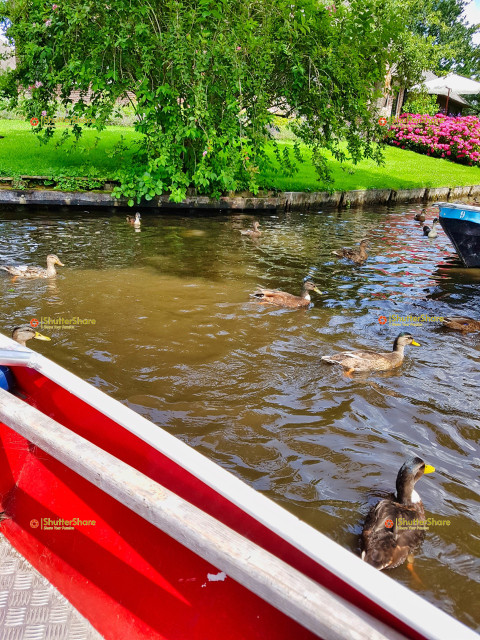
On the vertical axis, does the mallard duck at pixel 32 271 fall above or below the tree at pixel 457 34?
below

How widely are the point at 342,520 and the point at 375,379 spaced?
105 inches

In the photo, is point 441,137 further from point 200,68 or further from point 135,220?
point 135,220

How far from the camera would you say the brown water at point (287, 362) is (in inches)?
182

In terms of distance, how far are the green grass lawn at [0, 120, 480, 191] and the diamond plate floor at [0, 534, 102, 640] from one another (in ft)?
44.7

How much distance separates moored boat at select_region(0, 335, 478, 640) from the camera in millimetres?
1988

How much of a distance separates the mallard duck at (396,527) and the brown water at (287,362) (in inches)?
4.7

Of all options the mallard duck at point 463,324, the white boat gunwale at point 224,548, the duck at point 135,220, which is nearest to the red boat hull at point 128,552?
the white boat gunwale at point 224,548

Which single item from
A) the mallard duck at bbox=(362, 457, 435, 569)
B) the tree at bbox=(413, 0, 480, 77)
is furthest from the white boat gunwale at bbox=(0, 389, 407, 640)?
the tree at bbox=(413, 0, 480, 77)

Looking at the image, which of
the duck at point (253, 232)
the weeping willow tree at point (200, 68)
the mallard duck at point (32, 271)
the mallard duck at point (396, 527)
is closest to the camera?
the mallard duck at point (396, 527)

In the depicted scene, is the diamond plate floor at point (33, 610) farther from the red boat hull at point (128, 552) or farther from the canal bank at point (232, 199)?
the canal bank at point (232, 199)

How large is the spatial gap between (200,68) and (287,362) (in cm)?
939

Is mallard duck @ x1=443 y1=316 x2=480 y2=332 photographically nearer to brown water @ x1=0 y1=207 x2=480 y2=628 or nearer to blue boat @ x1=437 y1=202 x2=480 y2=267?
brown water @ x1=0 y1=207 x2=480 y2=628

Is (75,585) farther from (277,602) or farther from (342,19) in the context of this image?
(342,19)

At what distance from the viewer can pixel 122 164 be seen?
56.9ft
